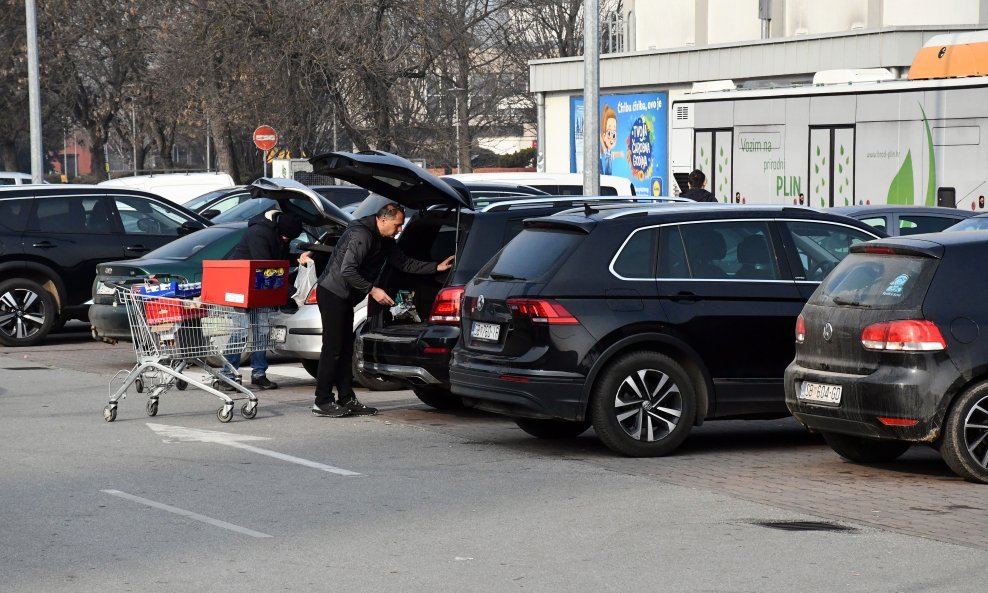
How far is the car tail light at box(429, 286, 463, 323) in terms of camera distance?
11.0 m

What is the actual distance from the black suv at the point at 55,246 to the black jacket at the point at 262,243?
14.6 feet

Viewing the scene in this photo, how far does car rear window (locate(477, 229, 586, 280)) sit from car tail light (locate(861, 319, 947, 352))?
2.12 metres

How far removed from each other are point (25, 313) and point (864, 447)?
38.5ft

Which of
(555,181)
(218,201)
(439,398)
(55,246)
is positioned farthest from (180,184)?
(439,398)

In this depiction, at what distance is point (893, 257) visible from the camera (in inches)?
353

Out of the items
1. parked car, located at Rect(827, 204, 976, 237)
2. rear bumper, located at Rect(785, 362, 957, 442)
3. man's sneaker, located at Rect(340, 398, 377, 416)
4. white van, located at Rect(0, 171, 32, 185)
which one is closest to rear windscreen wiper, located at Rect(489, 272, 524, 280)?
rear bumper, located at Rect(785, 362, 957, 442)

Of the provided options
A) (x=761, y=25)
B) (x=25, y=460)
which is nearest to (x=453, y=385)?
(x=25, y=460)

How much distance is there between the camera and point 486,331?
1002 centimetres

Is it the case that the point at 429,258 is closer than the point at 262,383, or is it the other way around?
the point at 429,258

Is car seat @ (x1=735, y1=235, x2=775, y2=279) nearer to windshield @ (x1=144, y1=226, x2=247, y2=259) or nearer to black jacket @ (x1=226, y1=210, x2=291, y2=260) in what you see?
black jacket @ (x1=226, y1=210, x2=291, y2=260)

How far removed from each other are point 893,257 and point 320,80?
2950 cm

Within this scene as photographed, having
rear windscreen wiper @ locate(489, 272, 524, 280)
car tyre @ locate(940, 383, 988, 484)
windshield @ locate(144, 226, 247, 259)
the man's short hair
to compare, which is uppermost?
the man's short hair

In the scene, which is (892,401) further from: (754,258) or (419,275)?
(419,275)

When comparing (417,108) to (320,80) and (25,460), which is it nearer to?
(320,80)
